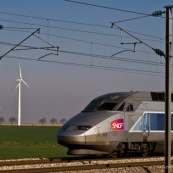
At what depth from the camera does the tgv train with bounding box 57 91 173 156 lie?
22.9 metres

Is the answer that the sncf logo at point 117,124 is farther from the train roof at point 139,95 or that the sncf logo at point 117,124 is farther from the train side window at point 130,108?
the train roof at point 139,95

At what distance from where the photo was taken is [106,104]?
2444 centimetres

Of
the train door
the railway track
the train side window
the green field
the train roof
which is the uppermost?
the train roof

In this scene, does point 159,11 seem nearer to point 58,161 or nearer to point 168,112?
point 168,112

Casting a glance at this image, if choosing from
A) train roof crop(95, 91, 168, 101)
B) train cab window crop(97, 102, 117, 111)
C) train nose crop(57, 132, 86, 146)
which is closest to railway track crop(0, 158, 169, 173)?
train nose crop(57, 132, 86, 146)

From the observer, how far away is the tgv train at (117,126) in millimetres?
22859

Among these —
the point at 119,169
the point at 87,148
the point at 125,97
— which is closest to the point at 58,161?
the point at 87,148

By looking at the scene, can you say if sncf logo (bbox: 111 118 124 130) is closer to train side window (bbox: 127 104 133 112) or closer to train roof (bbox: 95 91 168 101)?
train side window (bbox: 127 104 133 112)

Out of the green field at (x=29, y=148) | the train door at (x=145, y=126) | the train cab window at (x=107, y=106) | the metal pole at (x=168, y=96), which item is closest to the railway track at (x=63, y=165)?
the train door at (x=145, y=126)

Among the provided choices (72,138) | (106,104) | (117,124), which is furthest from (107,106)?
(72,138)

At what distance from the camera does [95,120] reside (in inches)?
908

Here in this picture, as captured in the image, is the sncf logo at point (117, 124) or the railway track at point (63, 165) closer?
the railway track at point (63, 165)

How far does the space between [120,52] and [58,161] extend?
7.33 m

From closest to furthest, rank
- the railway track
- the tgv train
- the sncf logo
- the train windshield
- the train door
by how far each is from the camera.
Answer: the railway track
the tgv train
the sncf logo
the train windshield
the train door
